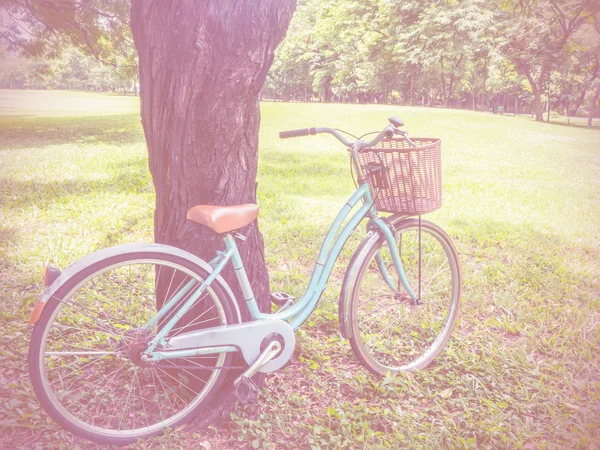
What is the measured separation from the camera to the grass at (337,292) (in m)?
2.14

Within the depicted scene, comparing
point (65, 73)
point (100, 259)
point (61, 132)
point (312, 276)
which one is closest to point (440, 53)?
point (61, 132)

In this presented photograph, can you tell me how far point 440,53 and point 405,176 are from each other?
2548 cm

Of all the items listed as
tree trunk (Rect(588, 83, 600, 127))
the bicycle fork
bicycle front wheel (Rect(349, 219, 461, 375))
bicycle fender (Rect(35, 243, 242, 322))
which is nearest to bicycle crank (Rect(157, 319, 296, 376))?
bicycle fender (Rect(35, 243, 242, 322))

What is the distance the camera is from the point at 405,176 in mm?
2250

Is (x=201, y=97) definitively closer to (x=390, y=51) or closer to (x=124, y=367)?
(x=124, y=367)

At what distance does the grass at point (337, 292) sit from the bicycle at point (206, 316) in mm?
175

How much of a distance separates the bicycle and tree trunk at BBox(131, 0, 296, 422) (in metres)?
0.21

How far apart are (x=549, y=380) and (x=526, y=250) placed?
2211 mm

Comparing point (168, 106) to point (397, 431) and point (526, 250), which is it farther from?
point (526, 250)

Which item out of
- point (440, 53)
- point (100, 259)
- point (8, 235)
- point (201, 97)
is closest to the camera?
point (100, 259)

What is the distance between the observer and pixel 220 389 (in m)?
2.23

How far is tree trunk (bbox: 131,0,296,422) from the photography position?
1858mm

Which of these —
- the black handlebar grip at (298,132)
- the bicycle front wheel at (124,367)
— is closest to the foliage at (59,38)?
the bicycle front wheel at (124,367)

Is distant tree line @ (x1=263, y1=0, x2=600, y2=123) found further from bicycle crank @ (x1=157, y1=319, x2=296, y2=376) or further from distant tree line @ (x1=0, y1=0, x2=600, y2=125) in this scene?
bicycle crank @ (x1=157, y1=319, x2=296, y2=376)
